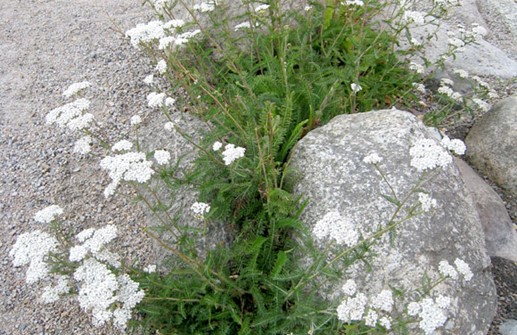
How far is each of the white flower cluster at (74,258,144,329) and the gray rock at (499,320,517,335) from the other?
258 centimetres

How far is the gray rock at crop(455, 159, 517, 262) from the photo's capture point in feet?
12.4

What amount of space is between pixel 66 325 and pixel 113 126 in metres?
1.98

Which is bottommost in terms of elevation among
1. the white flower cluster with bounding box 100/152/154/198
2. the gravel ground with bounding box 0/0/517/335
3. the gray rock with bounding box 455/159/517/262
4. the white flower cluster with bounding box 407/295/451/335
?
the gray rock with bounding box 455/159/517/262

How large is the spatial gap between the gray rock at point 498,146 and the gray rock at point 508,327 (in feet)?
4.91

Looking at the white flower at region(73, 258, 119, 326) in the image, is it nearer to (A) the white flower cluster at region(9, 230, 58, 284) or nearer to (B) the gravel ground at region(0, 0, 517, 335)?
(A) the white flower cluster at region(9, 230, 58, 284)

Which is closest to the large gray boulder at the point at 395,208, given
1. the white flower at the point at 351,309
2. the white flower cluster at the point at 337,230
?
the white flower cluster at the point at 337,230

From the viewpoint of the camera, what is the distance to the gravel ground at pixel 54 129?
339 centimetres

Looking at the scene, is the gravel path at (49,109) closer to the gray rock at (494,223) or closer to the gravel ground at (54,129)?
the gravel ground at (54,129)

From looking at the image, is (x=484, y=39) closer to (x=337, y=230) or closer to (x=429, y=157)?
(x=429, y=157)

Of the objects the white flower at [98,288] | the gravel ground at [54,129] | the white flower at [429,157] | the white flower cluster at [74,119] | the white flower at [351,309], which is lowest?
the gravel ground at [54,129]

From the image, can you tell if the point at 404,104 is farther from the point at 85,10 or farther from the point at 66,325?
the point at 85,10

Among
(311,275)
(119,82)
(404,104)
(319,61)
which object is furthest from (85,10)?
(311,275)

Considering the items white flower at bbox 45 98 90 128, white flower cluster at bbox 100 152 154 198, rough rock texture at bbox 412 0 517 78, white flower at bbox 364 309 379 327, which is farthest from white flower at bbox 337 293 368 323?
rough rock texture at bbox 412 0 517 78

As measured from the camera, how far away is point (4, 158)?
428 cm
